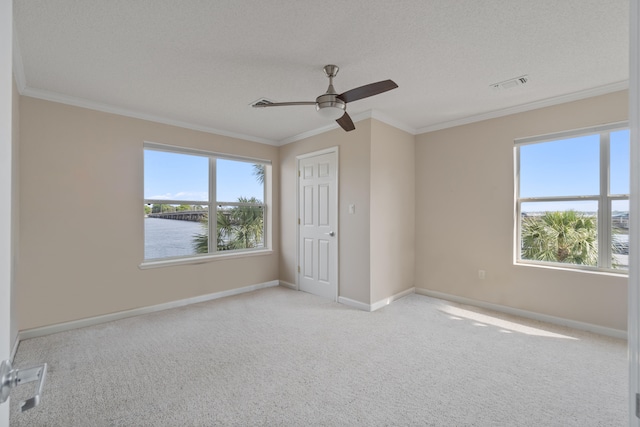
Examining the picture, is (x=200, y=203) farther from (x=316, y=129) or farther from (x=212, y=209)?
(x=316, y=129)

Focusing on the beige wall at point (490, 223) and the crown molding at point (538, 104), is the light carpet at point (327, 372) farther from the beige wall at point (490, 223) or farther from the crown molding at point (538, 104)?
the crown molding at point (538, 104)

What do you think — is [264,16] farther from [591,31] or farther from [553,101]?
[553,101]

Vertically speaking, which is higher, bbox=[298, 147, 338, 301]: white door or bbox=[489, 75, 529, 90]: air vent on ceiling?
bbox=[489, 75, 529, 90]: air vent on ceiling

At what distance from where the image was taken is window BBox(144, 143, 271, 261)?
392cm

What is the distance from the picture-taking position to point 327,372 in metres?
2.36

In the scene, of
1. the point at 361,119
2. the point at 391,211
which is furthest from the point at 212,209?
the point at 391,211

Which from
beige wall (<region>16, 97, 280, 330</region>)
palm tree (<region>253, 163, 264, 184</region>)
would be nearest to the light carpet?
beige wall (<region>16, 97, 280, 330</region>)

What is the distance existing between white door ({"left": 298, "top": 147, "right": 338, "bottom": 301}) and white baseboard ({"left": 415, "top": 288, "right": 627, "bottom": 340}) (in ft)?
4.87

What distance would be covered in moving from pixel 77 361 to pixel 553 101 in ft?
17.8

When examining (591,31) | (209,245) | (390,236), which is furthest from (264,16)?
(209,245)

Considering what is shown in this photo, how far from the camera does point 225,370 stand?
2398 mm

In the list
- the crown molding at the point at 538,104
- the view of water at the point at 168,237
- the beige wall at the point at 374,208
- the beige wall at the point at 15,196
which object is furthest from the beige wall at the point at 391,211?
the beige wall at the point at 15,196

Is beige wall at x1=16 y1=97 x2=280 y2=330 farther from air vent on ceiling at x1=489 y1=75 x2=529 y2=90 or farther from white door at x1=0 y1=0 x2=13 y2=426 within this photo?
air vent on ceiling at x1=489 y1=75 x2=529 y2=90

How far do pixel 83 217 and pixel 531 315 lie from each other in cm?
533
